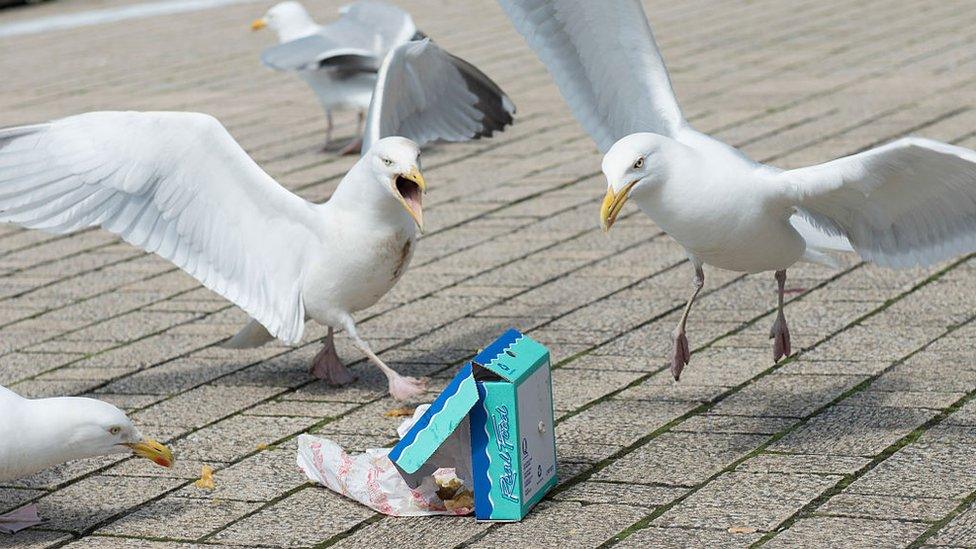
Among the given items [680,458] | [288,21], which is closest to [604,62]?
[680,458]

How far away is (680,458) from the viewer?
4289 mm

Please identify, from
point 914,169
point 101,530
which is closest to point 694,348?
point 914,169

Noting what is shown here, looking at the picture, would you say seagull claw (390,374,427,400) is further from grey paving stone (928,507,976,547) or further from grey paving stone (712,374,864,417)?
grey paving stone (928,507,976,547)

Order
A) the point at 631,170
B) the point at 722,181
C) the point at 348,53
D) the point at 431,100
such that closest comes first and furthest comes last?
the point at 631,170 < the point at 722,181 < the point at 431,100 < the point at 348,53

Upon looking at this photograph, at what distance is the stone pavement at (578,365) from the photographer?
3.93 metres

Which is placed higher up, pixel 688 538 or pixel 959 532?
pixel 688 538

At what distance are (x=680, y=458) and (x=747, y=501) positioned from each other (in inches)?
15.2

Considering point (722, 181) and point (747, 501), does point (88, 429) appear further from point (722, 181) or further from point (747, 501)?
point (722, 181)

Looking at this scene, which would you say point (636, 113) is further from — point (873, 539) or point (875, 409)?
point (873, 539)

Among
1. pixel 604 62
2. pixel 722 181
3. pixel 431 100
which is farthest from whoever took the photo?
pixel 431 100

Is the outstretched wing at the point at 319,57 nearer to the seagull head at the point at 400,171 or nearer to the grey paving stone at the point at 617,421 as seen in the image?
the seagull head at the point at 400,171

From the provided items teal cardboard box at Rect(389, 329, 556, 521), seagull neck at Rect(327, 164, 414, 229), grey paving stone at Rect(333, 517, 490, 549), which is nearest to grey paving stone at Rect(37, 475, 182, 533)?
grey paving stone at Rect(333, 517, 490, 549)

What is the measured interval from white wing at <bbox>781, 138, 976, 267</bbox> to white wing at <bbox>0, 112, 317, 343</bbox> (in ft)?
5.49

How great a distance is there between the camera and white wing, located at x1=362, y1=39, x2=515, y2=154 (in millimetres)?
5512
